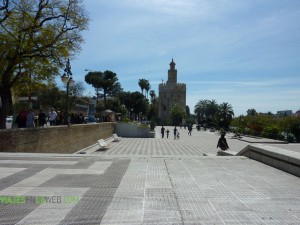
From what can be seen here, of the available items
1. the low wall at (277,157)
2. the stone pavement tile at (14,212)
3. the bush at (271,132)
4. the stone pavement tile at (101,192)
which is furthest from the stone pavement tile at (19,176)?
the bush at (271,132)

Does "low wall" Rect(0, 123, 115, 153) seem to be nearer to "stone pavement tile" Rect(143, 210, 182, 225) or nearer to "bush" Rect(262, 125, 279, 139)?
"stone pavement tile" Rect(143, 210, 182, 225)

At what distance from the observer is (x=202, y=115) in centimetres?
12912

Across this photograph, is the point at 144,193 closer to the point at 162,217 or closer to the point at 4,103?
the point at 162,217

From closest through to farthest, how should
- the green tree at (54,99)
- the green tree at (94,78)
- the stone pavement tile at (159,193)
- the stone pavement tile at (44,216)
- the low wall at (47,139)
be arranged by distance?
the stone pavement tile at (44,216)
the stone pavement tile at (159,193)
the low wall at (47,139)
the green tree at (54,99)
the green tree at (94,78)

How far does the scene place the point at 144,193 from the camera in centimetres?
601

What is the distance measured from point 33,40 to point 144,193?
1246 cm

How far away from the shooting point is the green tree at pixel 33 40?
16172 millimetres

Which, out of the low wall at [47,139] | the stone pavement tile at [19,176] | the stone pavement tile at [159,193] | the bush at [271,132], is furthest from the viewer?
the bush at [271,132]

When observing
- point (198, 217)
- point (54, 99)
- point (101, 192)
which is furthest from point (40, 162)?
point (54, 99)

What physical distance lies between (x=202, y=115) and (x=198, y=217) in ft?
412

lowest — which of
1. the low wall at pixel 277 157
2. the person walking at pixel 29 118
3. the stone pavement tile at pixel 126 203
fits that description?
the stone pavement tile at pixel 126 203

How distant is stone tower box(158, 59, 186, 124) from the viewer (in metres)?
135

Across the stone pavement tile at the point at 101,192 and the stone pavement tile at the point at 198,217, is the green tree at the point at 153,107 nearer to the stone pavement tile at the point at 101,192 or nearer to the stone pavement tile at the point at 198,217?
the stone pavement tile at the point at 101,192

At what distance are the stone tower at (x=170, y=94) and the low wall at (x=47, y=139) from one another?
4299 inches
